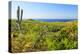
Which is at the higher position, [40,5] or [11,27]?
[40,5]

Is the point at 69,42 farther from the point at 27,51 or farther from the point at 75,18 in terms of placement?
the point at 27,51

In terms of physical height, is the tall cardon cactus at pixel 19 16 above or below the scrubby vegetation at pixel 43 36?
above

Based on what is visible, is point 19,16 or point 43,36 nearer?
point 19,16

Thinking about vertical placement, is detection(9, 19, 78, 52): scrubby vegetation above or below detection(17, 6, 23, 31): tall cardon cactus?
below

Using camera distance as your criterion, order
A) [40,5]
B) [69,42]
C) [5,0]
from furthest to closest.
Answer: [69,42] → [40,5] → [5,0]

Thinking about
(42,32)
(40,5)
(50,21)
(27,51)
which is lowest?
(27,51)

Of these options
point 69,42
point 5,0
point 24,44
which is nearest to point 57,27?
point 69,42

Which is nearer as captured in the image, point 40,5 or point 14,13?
point 14,13

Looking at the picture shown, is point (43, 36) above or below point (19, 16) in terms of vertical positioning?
below
